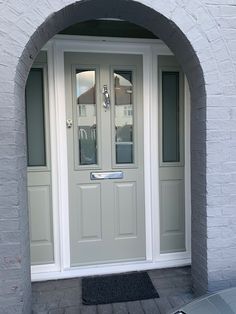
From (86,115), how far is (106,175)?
0.61 metres

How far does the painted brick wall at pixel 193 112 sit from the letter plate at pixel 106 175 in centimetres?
83

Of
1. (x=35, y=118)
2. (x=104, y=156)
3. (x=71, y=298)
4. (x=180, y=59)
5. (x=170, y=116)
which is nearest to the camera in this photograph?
(x=180, y=59)

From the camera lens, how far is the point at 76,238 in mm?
2936

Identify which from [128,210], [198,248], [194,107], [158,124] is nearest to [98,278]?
[128,210]

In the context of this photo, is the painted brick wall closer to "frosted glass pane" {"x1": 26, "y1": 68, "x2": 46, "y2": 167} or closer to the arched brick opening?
the arched brick opening

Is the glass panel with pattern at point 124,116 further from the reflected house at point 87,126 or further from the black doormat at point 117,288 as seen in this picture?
the black doormat at point 117,288

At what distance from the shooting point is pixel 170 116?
3.06m

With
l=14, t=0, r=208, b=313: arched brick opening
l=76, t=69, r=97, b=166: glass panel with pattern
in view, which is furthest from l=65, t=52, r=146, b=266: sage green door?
l=14, t=0, r=208, b=313: arched brick opening

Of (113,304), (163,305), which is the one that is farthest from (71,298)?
(163,305)

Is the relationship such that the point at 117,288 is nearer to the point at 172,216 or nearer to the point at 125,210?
the point at 125,210

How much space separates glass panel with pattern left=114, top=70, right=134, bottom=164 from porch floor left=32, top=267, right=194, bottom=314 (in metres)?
1.19

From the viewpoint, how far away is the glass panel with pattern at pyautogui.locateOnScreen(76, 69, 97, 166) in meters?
2.89

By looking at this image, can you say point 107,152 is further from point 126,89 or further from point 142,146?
point 126,89

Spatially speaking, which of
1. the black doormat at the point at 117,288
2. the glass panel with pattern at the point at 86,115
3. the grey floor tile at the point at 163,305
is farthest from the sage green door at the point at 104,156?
the grey floor tile at the point at 163,305
